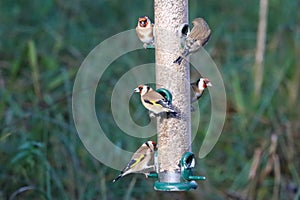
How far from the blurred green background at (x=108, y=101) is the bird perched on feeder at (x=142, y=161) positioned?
0.51m

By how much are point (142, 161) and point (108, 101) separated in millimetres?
2844

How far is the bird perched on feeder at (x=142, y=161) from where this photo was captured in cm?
409

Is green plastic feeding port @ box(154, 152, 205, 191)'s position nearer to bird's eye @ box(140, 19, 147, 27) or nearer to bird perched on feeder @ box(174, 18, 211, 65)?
bird perched on feeder @ box(174, 18, 211, 65)

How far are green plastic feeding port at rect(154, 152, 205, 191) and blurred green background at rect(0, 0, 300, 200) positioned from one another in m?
0.59

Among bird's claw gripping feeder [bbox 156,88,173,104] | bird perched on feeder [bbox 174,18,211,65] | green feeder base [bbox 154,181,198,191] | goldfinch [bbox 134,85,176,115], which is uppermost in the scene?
bird perched on feeder [bbox 174,18,211,65]

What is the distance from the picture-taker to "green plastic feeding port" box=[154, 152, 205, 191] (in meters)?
4.07

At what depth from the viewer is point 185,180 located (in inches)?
166

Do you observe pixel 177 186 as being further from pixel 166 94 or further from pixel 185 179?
pixel 166 94

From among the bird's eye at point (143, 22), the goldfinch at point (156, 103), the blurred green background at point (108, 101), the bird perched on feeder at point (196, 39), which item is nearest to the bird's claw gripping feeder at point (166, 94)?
the goldfinch at point (156, 103)

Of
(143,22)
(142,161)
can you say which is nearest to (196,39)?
(143,22)

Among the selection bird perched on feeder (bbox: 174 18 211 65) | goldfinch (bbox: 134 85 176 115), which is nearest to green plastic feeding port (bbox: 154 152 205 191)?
goldfinch (bbox: 134 85 176 115)

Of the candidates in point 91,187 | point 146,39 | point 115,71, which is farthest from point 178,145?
point 115,71

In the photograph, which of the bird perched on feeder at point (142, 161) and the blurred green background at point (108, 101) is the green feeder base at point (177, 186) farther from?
the blurred green background at point (108, 101)

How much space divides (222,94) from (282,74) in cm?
78
